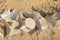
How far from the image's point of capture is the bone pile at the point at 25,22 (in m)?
1.33

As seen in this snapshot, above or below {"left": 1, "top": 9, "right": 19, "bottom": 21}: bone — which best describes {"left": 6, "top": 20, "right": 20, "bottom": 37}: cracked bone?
below

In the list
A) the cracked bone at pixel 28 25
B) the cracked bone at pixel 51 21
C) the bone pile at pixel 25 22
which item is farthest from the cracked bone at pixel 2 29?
the cracked bone at pixel 51 21

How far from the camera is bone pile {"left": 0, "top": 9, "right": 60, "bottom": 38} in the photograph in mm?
1333

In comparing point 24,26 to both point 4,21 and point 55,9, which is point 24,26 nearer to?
point 4,21

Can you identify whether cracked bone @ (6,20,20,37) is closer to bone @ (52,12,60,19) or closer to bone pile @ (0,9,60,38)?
bone pile @ (0,9,60,38)

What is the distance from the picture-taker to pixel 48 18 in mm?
1422

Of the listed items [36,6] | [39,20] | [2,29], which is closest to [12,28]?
[2,29]

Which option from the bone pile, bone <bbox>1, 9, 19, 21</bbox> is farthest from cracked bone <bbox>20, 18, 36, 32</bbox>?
bone <bbox>1, 9, 19, 21</bbox>

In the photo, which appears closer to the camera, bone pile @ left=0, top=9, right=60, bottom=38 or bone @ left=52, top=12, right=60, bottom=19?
bone pile @ left=0, top=9, right=60, bottom=38

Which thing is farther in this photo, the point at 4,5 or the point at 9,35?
the point at 4,5

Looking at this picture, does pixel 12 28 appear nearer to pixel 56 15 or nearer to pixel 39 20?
pixel 39 20

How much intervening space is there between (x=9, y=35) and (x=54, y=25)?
28 cm

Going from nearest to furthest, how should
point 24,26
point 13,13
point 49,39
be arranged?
1. point 49,39
2. point 24,26
3. point 13,13

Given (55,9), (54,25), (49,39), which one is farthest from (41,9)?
(49,39)
